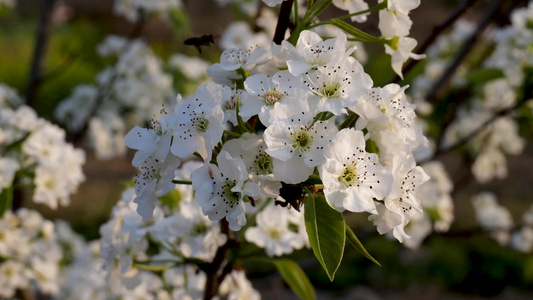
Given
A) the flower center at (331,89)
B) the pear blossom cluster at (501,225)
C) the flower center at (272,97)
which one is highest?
the flower center at (331,89)

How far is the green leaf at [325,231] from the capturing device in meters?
0.84

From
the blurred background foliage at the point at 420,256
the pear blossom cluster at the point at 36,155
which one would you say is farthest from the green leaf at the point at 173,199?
the blurred background foliage at the point at 420,256

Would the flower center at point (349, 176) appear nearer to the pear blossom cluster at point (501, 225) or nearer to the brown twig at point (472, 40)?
the brown twig at point (472, 40)

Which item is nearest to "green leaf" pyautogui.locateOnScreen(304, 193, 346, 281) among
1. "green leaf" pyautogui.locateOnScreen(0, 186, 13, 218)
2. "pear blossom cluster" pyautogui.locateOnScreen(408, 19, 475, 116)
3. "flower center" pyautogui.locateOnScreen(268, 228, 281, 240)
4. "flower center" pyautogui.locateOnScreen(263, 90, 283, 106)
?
"flower center" pyautogui.locateOnScreen(263, 90, 283, 106)

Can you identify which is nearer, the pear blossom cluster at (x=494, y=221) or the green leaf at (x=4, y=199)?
the green leaf at (x=4, y=199)

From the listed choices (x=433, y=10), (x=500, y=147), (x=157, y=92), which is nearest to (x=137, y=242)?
(x=157, y=92)

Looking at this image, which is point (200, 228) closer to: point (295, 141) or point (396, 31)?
point (295, 141)

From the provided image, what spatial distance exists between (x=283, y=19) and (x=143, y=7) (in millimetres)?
2056

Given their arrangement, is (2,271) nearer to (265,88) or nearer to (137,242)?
(137,242)

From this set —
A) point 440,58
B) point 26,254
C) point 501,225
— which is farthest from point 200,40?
point 501,225

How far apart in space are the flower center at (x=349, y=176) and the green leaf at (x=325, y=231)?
0.05 m

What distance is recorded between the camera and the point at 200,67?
10.8 feet

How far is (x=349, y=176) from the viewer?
85 centimetres

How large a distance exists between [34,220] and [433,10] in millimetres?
9500
